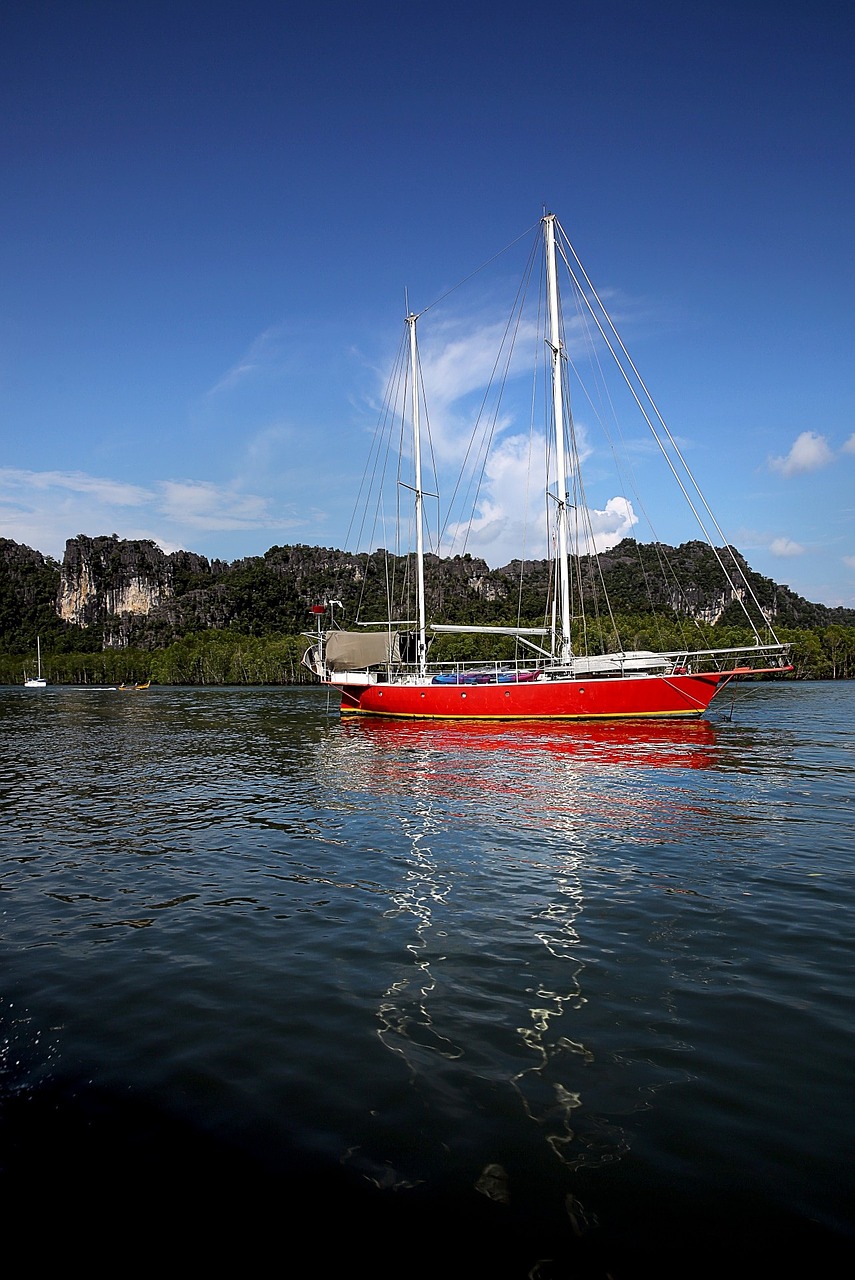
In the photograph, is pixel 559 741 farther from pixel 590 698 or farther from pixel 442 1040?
pixel 442 1040

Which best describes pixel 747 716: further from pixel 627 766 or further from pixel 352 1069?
pixel 352 1069

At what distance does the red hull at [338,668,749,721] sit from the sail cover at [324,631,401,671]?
8.10m

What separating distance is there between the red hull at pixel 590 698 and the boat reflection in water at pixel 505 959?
1410 centimetres

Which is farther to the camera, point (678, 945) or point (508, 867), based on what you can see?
point (508, 867)

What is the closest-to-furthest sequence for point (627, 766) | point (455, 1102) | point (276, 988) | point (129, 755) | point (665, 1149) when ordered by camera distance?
point (665, 1149) → point (455, 1102) → point (276, 988) → point (627, 766) → point (129, 755)

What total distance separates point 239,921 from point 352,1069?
4198 millimetres

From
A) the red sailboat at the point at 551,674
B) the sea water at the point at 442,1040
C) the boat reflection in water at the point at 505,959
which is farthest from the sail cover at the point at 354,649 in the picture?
the sea water at the point at 442,1040

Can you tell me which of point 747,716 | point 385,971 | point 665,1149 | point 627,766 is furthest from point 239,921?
point 747,716

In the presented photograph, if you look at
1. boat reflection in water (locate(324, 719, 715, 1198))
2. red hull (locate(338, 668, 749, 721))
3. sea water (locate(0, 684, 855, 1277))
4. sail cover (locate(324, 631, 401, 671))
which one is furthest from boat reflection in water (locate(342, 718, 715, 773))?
sea water (locate(0, 684, 855, 1277))

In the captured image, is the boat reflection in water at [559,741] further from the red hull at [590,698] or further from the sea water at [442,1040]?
the sea water at [442,1040]

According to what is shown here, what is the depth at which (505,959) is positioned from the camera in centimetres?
806

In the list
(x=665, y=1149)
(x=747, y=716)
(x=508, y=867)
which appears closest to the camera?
(x=665, y=1149)

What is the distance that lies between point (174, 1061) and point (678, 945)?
17.8 feet

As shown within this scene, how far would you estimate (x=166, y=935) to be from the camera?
915cm
